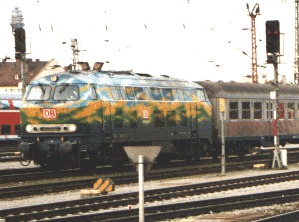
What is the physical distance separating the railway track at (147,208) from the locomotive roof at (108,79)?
654 cm

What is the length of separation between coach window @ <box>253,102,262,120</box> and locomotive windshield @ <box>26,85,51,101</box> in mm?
10559

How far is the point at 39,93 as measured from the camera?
2341 centimetres

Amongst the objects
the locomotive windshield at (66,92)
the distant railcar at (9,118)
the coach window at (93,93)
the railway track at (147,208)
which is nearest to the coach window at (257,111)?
the coach window at (93,93)

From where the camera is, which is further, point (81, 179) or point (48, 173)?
point (48, 173)

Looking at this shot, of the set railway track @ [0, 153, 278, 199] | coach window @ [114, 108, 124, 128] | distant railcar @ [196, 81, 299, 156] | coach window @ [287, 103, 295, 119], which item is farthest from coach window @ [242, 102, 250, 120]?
coach window @ [114, 108, 124, 128]

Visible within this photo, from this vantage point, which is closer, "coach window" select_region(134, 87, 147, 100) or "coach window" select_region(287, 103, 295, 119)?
"coach window" select_region(134, 87, 147, 100)

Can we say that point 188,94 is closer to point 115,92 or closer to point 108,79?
point 115,92

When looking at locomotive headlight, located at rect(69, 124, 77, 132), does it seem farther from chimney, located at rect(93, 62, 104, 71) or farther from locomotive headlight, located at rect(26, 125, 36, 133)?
chimney, located at rect(93, 62, 104, 71)

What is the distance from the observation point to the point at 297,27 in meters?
40.6

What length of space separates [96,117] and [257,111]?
1010 centimetres

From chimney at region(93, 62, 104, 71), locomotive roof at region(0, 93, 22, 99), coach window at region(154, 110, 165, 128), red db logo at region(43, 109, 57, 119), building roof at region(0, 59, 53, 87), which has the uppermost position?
building roof at region(0, 59, 53, 87)

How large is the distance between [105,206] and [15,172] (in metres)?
10.7

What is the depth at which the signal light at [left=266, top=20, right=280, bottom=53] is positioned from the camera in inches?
829

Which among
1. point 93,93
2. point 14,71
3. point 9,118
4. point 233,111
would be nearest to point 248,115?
point 233,111
